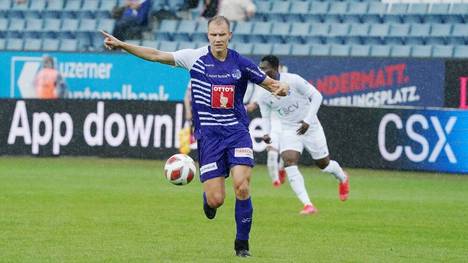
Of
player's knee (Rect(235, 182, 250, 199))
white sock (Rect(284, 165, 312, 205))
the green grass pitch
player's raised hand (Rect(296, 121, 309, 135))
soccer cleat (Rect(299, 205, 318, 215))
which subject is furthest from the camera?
white sock (Rect(284, 165, 312, 205))

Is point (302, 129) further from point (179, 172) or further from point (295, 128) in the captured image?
point (179, 172)

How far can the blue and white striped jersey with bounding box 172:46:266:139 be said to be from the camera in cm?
1092

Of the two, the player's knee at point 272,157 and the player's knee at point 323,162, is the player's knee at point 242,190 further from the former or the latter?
the player's knee at point 272,157

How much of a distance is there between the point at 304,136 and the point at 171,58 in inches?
232

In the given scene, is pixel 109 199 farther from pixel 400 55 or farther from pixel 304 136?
pixel 400 55

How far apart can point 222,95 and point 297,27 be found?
16.1 metres

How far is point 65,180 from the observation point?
19984mm

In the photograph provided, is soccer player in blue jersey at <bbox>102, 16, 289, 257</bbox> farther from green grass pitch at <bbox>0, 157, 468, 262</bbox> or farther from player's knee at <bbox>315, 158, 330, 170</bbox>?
player's knee at <bbox>315, 158, 330, 170</bbox>

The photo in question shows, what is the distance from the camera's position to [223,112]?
1102cm

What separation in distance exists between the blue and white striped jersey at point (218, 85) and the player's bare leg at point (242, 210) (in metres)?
0.42

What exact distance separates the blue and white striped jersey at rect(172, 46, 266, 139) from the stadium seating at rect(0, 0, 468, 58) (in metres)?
14.2

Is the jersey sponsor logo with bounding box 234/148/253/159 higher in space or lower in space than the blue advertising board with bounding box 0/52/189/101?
lower

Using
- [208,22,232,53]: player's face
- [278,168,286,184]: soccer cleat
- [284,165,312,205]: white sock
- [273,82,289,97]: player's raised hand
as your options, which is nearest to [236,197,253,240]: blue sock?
[273,82,289,97]: player's raised hand

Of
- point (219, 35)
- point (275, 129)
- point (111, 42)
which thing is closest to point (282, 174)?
point (275, 129)
